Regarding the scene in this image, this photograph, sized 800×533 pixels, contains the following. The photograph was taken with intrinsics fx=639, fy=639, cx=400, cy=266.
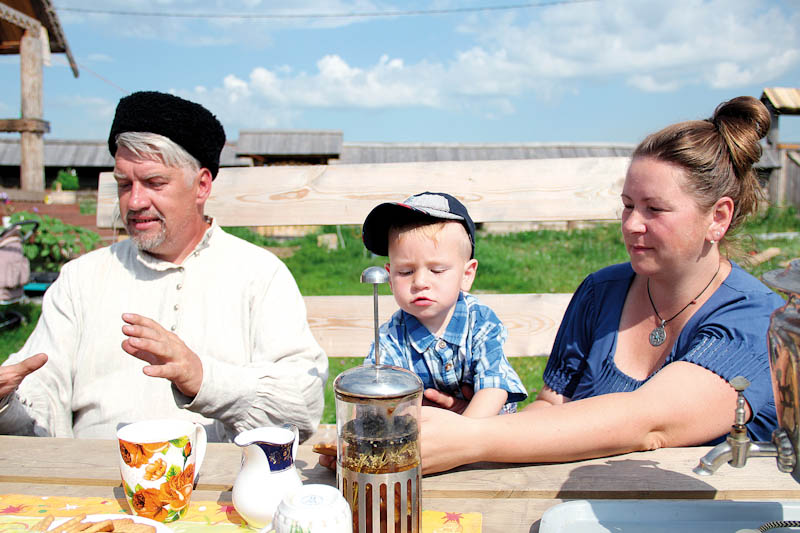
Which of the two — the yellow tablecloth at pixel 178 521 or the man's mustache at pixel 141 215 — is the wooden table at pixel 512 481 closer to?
the yellow tablecloth at pixel 178 521

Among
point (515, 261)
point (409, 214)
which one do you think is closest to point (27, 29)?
point (515, 261)

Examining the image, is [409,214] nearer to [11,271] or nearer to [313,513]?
[313,513]

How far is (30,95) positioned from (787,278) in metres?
9.78

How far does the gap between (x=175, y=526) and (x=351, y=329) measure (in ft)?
5.89

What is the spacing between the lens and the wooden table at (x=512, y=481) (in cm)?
132

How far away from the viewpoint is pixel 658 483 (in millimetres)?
1366

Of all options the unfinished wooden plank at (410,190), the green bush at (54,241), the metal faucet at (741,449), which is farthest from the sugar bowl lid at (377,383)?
the green bush at (54,241)

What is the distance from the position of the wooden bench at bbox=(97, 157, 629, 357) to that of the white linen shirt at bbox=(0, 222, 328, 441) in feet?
1.93

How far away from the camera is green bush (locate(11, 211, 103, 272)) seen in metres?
7.84

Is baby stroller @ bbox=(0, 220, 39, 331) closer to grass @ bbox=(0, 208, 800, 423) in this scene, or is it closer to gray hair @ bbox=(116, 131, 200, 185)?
grass @ bbox=(0, 208, 800, 423)

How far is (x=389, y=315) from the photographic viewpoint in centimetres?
295

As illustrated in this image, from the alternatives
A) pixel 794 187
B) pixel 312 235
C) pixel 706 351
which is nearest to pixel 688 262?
pixel 706 351

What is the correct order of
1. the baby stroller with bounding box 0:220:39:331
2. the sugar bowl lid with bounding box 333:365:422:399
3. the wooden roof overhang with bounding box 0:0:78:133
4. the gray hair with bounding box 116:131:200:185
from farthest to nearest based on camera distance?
the wooden roof overhang with bounding box 0:0:78:133, the baby stroller with bounding box 0:220:39:331, the gray hair with bounding box 116:131:200:185, the sugar bowl lid with bounding box 333:365:422:399

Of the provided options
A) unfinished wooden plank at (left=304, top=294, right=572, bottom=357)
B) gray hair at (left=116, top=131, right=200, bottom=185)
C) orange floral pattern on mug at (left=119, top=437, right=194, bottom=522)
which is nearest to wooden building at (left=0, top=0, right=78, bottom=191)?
unfinished wooden plank at (left=304, top=294, right=572, bottom=357)
